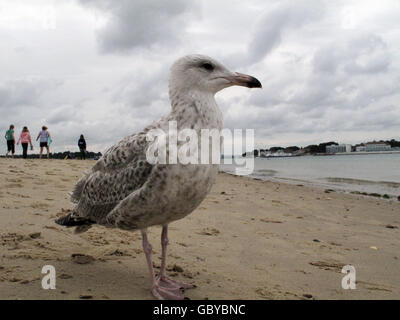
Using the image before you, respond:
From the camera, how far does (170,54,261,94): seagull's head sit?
3449 mm

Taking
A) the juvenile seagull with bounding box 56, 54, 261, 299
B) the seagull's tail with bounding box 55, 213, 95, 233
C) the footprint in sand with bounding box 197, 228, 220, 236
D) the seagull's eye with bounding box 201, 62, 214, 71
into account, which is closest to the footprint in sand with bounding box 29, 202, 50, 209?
the seagull's tail with bounding box 55, 213, 95, 233

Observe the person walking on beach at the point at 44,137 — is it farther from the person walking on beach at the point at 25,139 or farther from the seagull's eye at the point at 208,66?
the seagull's eye at the point at 208,66

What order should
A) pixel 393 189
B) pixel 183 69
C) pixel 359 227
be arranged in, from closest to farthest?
→ pixel 183 69 < pixel 359 227 < pixel 393 189

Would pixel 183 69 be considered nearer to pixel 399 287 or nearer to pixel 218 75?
pixel 218 75

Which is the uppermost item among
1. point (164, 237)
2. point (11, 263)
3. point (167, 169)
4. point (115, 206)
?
point (167, 169)

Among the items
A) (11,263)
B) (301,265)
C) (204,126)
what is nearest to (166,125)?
(204,126)

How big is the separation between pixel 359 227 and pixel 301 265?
3.64m

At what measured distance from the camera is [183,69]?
3.49m

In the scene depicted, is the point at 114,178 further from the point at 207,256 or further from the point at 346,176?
the point at 346,176

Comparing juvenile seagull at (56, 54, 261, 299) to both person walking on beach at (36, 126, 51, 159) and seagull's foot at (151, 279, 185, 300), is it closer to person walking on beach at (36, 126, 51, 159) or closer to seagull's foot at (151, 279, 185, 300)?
seagull's foot at (151, 279, 185, 300)

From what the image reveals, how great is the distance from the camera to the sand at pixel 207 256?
3.48 m

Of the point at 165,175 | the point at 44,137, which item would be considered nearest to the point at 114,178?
the point at 165,175

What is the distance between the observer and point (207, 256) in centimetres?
458
